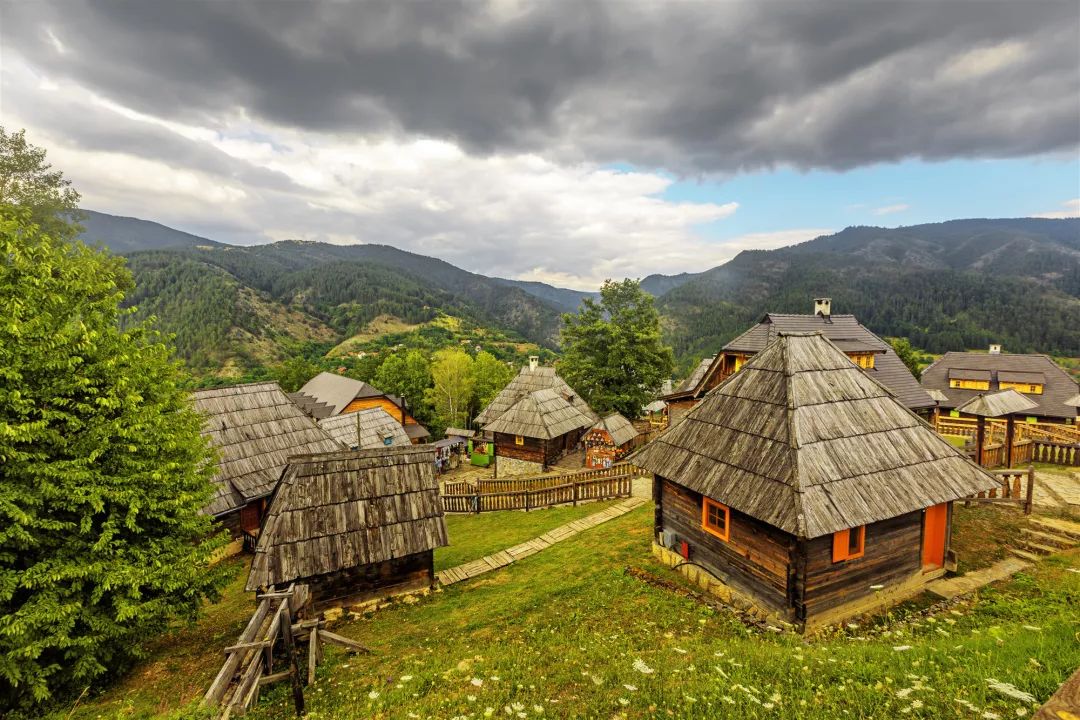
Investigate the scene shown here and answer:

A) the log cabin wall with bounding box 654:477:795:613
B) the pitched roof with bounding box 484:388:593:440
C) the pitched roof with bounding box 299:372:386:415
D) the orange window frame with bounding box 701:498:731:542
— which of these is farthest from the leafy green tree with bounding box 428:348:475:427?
the orange window frame with bounding box 701:498:731:542

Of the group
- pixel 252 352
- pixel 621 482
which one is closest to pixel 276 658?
pixel 621 482

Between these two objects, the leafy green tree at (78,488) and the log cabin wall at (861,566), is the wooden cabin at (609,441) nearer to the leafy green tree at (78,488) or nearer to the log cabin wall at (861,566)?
the log cabin wall at (861,566)

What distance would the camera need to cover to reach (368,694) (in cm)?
698

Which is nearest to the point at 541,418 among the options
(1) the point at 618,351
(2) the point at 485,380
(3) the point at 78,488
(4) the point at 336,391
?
(1) the point at 618,351

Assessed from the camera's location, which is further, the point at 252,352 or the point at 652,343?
the point at 252,352

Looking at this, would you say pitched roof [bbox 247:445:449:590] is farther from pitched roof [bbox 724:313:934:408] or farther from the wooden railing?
the wooden railing

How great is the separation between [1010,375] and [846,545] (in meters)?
49.2

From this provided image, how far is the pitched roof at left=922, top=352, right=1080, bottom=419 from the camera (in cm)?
3828

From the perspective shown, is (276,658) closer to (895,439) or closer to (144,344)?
(144,344)

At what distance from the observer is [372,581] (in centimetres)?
1176

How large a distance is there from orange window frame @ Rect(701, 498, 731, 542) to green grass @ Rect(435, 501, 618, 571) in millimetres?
6974

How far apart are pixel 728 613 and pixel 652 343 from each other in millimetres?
27974

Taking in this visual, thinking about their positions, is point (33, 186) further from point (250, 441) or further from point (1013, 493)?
point (1013, 493)

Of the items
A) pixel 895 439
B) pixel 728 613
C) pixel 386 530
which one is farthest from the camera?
pixel 386 530
